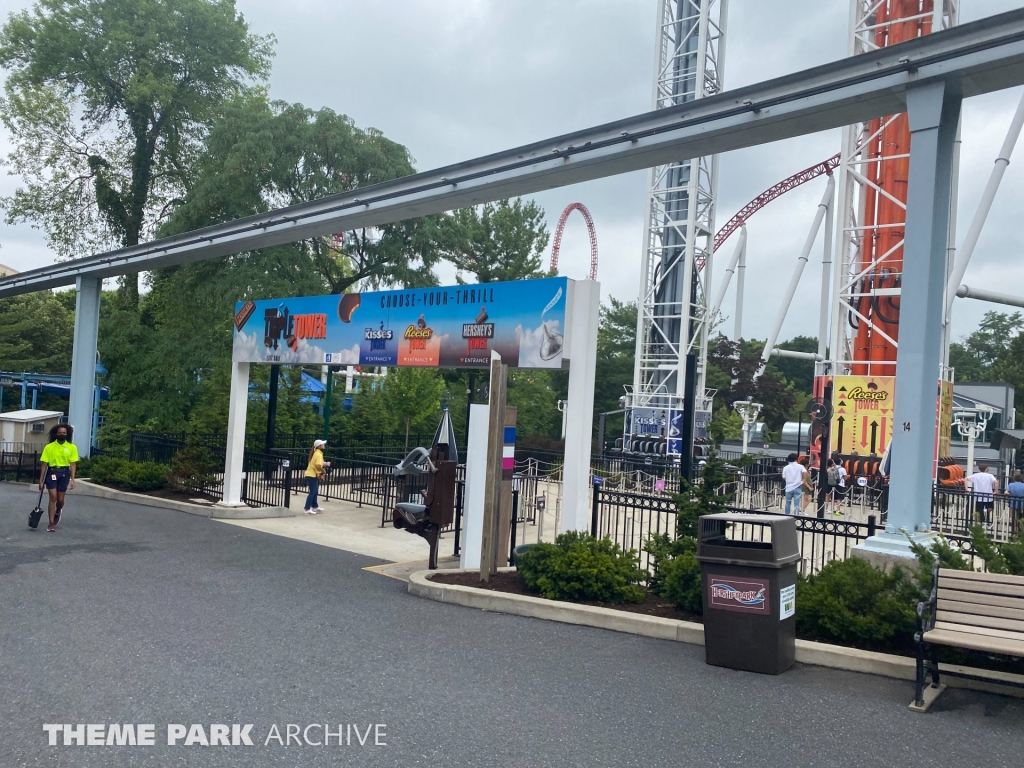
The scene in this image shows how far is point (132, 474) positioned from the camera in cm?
1881

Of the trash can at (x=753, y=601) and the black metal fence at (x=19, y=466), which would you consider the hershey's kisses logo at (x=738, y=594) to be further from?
the black metal fence at (x=19, y=466)

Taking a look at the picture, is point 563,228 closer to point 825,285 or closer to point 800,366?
point 825,285

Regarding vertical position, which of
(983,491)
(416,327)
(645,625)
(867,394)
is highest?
(416,327)

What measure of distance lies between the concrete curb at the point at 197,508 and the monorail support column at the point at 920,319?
11671 millimetres

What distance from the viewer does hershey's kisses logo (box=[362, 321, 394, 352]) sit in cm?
1431

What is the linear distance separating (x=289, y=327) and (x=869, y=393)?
18739mm

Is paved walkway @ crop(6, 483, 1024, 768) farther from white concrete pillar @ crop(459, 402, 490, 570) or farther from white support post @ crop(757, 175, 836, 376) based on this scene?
white support post @ crop(757, 175, 836, 376)

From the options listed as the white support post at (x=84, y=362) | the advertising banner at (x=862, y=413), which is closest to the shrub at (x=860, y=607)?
the advertising banner at (x=862, y=413)

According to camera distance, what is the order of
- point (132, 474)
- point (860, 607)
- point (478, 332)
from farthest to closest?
point (132, 474)
point (478, 332)
point (860, 607)

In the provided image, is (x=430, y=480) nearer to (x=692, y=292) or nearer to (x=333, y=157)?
(x=333, y=157)

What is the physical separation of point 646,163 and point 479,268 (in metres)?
34.7

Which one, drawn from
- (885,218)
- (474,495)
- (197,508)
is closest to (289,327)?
(197,508)

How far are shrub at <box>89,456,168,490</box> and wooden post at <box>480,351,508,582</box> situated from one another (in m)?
11.5

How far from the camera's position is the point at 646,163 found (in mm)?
12023
